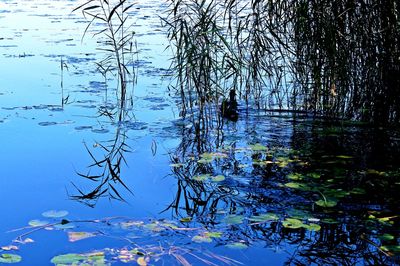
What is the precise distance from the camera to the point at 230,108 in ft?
16.6

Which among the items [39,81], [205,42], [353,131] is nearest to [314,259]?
[353,131]

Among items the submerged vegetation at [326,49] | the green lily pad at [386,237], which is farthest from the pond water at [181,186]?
the submerged vegetation at [326,49]

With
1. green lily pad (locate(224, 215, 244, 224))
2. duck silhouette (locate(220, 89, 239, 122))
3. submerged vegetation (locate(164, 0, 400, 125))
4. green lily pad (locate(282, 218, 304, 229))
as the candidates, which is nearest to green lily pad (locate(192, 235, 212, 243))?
green lily pad (locate(224, 215, 244, 224))

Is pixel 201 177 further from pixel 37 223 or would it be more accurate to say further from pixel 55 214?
pixel 37 223

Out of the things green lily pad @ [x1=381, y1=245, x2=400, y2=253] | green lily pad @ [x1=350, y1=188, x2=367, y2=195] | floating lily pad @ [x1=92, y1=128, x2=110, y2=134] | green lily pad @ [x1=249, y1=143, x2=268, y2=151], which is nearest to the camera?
green lily pad @ [x1=381, y1=245, x2=400, y2=253]

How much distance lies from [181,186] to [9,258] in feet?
3.94

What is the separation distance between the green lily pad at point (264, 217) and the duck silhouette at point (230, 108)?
198 cm

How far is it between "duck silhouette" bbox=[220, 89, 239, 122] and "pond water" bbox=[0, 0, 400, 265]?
0.08m

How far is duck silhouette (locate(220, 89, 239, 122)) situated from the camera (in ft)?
16.3

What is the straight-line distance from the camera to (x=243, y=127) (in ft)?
15.4

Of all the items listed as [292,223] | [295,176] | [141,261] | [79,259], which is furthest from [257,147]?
[79,259]

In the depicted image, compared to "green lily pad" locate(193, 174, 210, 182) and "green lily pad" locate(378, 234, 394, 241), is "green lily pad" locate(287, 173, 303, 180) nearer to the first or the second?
"green lily pad" locate(193, 174, 210, 182)

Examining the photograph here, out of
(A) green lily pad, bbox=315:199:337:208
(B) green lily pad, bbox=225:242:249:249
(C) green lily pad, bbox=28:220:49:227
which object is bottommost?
(B) green lily pad, bbox=225:242:249:249

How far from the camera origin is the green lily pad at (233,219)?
2943 millimetres
